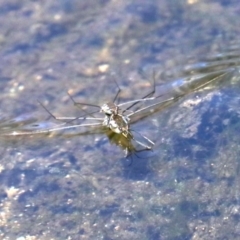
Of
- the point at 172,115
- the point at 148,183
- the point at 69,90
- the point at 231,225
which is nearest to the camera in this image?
the point at 231,225

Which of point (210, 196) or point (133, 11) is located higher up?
point (133, 11)

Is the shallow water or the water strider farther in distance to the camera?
the water strider

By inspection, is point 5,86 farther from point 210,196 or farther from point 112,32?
point 210,196

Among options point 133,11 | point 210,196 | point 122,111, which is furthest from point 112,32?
point 210,196
